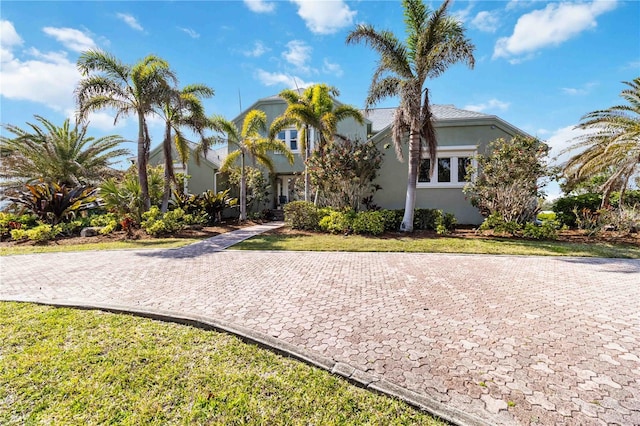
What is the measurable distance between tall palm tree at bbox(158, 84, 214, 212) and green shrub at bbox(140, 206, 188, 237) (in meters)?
2.16

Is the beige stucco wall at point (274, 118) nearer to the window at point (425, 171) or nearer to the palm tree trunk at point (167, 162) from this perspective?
the window at point (425, 171)

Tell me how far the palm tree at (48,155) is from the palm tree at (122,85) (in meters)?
6.57

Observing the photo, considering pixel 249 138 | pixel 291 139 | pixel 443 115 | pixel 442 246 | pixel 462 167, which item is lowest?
pixel 442 246

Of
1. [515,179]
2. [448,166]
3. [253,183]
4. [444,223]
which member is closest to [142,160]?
[253,183]

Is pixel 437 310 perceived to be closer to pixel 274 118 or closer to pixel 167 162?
pixel 167 162

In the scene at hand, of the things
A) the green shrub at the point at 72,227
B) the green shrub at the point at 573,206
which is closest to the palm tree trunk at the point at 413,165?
the green shrub at the point at 573,206

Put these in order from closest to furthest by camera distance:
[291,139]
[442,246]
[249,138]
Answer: [442,246], [249,138], [291,139]

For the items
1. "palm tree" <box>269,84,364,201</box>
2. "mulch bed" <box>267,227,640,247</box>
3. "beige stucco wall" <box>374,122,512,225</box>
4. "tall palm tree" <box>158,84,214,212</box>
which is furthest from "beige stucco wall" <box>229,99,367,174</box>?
"mulch bed" <box>267,227,640,247</box>

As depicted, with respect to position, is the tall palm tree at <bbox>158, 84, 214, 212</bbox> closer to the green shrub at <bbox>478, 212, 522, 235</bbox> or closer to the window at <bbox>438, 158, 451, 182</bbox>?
the window at <bbox>438, 158, 451, 182</bbox>

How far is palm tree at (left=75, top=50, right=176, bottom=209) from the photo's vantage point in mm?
12289

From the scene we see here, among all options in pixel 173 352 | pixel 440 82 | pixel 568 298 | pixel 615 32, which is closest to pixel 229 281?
pixel 173 352

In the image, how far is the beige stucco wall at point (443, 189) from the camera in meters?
15.3

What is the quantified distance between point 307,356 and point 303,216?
1113cm

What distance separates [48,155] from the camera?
59.4 feet
